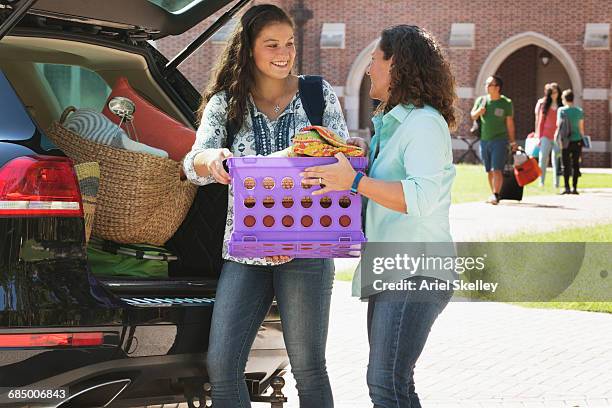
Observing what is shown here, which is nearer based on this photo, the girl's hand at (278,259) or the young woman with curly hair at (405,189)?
the young woman with curly hair at (405,189)

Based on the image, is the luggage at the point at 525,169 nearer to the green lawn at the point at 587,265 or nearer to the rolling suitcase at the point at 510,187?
the rolling suitcase at the point at 510,187

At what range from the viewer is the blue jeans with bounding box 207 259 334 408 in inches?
162

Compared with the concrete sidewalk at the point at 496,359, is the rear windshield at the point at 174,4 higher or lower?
higher

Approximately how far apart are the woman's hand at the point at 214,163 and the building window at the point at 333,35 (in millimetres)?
39669

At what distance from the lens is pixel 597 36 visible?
138ft

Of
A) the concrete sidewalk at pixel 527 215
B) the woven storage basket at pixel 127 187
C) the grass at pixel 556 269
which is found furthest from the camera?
the concrete sidewalk at pixel 527 215

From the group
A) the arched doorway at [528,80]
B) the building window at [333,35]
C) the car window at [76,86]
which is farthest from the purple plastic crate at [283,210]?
the arched doorway at [528,80]

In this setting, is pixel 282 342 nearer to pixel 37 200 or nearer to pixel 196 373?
pixel 196 373

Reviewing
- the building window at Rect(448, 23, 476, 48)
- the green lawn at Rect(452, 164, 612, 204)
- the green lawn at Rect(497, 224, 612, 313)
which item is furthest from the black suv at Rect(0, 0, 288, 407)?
the building window at Rect(448, 23, 476, 48)

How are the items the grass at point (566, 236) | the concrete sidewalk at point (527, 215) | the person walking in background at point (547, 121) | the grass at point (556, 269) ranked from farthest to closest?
the person walking in background at point (547, 121)
the concrete sidewalk at point (527, 215)
the grass at point (566, 236)
the grass at point (556, 269)

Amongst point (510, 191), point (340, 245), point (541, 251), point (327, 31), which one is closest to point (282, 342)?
point (340, 245)

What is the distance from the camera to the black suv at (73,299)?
3.84 meters

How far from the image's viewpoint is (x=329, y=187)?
3682mm

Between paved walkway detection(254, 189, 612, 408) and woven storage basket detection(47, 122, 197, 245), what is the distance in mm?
1983
